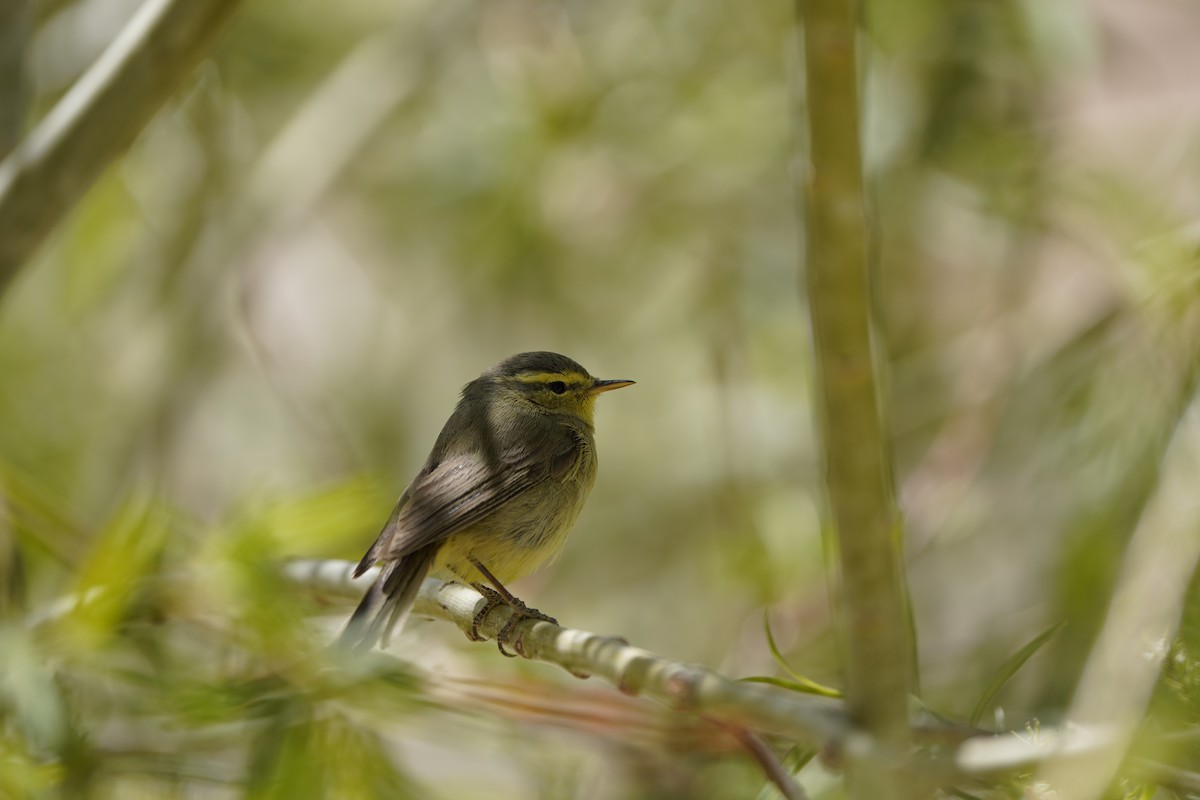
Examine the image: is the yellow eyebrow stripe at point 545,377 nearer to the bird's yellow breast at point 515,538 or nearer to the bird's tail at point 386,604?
the bird's yellow breast at point 515,538

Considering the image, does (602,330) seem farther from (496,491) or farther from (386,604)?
(386,604)

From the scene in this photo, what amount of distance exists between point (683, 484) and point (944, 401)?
96 centimetres

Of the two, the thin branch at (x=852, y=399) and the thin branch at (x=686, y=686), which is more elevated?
the thin branch at (x=852, y=399)

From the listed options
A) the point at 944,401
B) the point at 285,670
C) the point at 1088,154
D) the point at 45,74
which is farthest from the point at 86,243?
the point at 1088,154

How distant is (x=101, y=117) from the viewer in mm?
2111

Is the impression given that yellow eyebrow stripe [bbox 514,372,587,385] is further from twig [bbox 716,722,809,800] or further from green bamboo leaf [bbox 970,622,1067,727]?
green bamboo leaf [bbox 970,622,1067,727]

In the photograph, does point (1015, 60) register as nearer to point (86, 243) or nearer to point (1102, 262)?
point (1102, 262)

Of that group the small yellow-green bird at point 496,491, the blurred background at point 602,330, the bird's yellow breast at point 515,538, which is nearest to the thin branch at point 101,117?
the blurred background at point 602,330

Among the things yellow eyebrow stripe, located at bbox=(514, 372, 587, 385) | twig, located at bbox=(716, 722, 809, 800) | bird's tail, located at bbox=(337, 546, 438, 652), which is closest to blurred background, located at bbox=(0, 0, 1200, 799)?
bird's tail, located at bbox=(337, 546, 438, 652)

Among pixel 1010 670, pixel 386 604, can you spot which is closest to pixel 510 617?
pixel 386 604

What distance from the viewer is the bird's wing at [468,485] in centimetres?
226

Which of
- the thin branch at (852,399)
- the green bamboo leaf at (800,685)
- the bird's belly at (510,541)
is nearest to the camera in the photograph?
the thin branch at (852,399)

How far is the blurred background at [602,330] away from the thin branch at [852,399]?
907 mm

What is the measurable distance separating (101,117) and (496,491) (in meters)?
1.04
